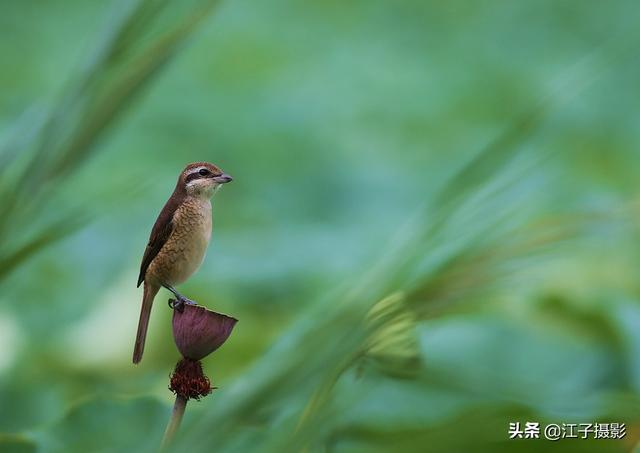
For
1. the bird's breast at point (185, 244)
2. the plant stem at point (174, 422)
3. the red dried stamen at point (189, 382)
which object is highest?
the bird's breast at point (185, 244)

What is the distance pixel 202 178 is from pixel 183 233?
20 mm

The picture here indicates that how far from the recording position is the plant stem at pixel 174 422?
244 mm

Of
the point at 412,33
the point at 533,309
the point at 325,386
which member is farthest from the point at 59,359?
the point at 412,33

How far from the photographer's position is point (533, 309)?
1.29 metres

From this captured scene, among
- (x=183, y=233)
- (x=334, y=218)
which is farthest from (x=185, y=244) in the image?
(x=334, y=218)

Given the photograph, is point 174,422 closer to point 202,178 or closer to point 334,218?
point 202,178

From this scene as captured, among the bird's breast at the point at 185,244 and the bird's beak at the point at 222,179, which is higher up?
the bird's beak at the point at 222,179

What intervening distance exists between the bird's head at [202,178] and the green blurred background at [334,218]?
29mm

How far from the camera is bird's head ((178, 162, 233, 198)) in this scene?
309mm

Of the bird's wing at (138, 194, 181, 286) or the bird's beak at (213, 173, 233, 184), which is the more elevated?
the bird's beak at (213, 173, 233, 184)

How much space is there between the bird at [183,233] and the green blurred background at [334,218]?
0.03 meters

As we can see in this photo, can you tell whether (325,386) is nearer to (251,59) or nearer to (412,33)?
(251,59)

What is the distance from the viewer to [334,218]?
69.5 inches

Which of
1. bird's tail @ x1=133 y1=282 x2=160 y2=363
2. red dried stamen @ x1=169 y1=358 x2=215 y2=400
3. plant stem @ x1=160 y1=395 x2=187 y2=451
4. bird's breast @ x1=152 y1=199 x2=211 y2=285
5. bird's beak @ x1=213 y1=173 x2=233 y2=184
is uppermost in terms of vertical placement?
bird's beak @ x1=213 y1=173 x2=233 y2=184
